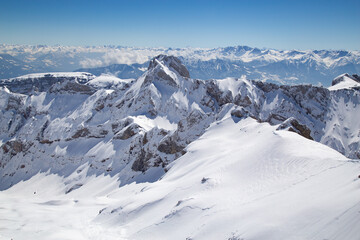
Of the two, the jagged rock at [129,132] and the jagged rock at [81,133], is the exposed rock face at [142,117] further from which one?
the jagged rock at [129,132]

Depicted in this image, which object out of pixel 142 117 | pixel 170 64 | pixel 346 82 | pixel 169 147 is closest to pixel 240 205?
pixel 169 147

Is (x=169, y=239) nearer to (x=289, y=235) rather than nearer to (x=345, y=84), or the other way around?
(x=289, y=235)

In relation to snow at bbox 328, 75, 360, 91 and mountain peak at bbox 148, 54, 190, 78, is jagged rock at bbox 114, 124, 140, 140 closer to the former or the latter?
mountain peak at bbox 148, 54, 190, 78

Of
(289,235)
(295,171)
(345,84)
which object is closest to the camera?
(289,235)

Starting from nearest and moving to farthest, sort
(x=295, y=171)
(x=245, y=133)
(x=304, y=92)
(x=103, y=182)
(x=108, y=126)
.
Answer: (x=295, y=171) → (x=245, y=133) → (x=103, y=182) → (x=108, y=126) → (x=304, y=92)

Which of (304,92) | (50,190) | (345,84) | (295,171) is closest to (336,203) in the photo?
(295,171)

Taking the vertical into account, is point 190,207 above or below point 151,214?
above

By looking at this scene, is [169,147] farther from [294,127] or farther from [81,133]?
[81,133]
